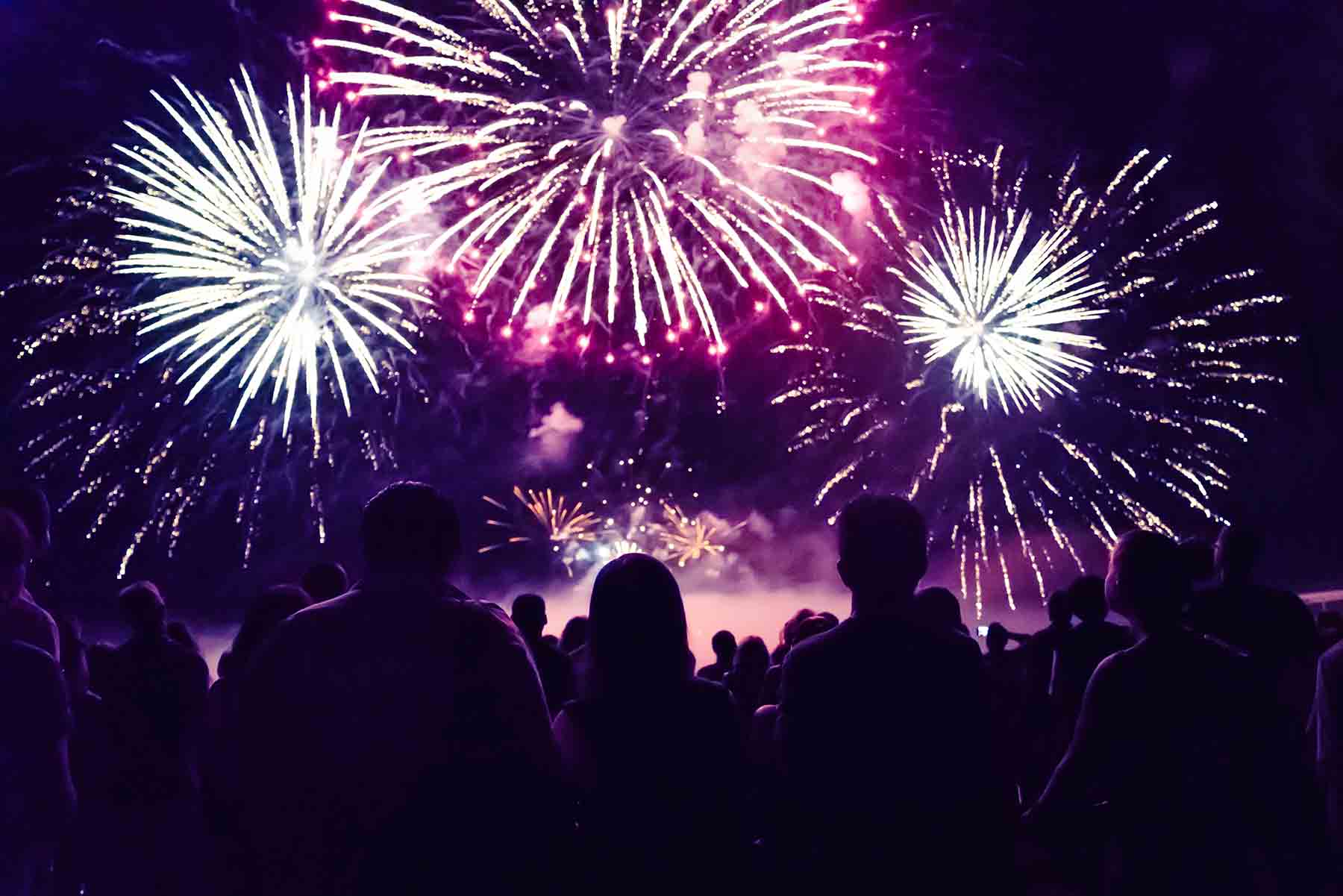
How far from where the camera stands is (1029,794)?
6488 millimetres

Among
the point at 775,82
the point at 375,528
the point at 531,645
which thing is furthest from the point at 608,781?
the point at 775,82

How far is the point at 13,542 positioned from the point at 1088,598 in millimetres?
5523

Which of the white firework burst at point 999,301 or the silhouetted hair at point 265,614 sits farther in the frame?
the white firework burst at point 999,301

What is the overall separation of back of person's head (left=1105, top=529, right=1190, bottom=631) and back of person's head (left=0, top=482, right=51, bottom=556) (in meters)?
4.66

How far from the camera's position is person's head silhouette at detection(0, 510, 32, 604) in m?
4.17

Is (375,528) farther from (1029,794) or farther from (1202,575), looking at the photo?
(1029,794)

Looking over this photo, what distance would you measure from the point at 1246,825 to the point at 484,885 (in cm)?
238

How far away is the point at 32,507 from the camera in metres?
5.00

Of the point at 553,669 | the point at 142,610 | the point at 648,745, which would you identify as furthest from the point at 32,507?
the point at 648,745

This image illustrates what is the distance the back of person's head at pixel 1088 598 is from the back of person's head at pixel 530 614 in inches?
126

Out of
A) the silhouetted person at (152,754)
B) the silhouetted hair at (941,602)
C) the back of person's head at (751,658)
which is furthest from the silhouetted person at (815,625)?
the silhouetted person at (152,754)

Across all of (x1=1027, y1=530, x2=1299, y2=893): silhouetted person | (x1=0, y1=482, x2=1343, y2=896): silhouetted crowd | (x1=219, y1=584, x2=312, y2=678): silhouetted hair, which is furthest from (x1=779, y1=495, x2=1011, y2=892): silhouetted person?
(x1=219, y1=584, x2=312, y2=678): silhouetted hair

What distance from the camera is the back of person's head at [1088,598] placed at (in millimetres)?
6098

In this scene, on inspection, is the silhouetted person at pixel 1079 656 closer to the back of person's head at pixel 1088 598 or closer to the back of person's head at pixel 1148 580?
the back of person's head at pixel 1088 598
